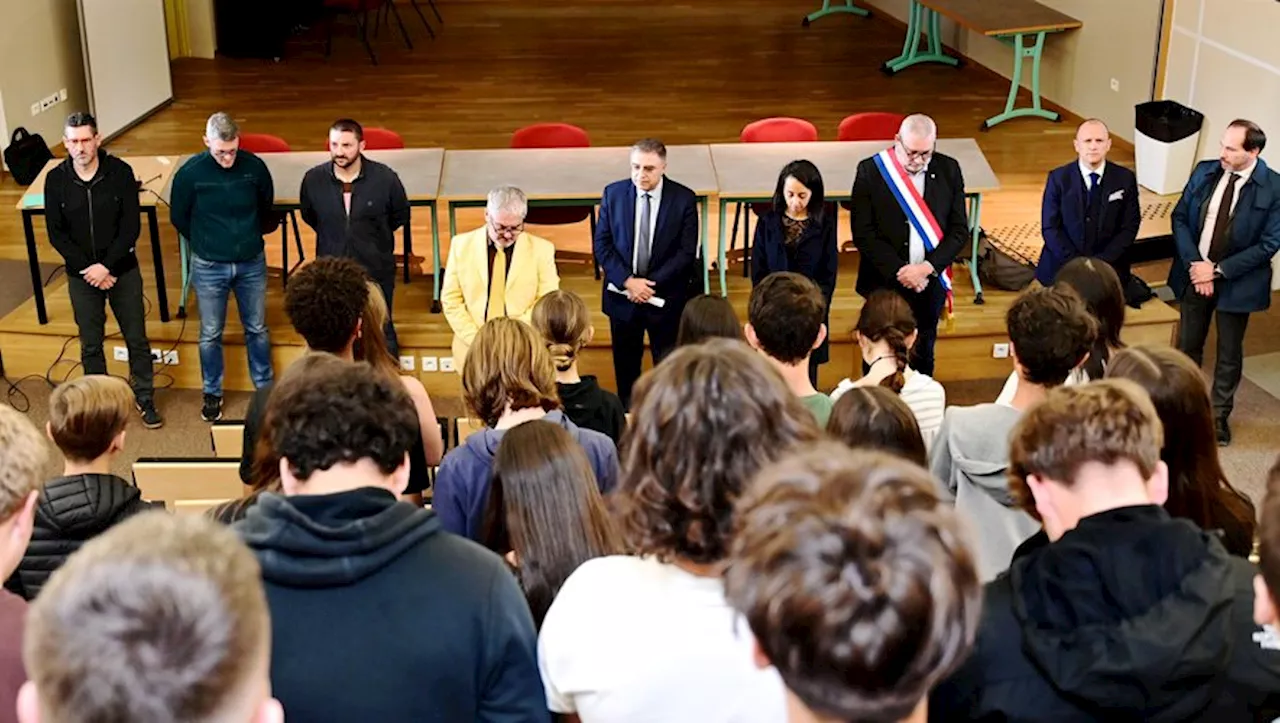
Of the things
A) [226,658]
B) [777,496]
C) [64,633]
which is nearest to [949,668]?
[777,496]

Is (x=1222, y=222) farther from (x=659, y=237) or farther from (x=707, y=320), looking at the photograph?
(x=707, y=320)

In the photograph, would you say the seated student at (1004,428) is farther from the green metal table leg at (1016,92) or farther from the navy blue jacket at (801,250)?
the green metal table leg at (1016,92)

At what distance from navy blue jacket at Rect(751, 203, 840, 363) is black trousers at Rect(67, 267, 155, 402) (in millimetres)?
2841

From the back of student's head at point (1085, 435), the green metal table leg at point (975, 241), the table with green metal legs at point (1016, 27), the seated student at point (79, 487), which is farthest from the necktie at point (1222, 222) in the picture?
the seated student at point (79, 487)

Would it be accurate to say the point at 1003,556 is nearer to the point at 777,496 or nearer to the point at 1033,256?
the point at 777,496

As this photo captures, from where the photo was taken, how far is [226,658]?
4.62 ft

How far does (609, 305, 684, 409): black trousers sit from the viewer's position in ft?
21.4

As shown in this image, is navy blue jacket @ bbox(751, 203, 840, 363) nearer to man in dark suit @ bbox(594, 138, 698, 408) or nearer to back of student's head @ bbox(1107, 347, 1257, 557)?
man in dark suit @ bbox(594, 138, 698, 408)

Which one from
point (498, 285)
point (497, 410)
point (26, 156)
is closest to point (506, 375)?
point (497, 410)

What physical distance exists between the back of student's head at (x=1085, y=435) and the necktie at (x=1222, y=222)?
170 inches

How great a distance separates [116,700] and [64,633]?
8cm

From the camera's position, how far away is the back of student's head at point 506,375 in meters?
3.81

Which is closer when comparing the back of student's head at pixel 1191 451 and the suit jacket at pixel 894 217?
the back of student's head at pixel 1191 451

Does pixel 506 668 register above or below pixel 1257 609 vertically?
below
